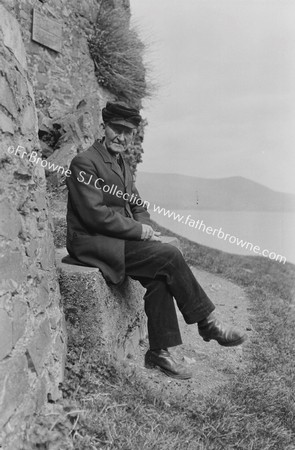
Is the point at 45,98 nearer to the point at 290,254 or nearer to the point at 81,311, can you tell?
the point at 290,254

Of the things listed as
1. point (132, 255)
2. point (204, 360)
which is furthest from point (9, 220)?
point (204, 360)

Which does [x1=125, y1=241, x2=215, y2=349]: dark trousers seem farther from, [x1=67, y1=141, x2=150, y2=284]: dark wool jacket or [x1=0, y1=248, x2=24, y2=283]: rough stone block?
[x1=0, y1=248, x2=24, y2=283]: rough stone block

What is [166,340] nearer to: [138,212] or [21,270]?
[138,212]

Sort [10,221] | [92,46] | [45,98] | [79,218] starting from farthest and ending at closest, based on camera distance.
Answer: [92,46], [45,98], [79,218], [10,221]

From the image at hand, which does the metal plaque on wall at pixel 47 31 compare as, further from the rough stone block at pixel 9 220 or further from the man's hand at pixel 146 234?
the rough stone block at pixel 9 220

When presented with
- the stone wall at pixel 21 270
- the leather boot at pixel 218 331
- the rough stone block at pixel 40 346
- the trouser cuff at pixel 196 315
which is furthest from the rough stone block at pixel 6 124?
the leather boot at pixel 218 331

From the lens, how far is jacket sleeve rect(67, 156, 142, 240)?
338cm

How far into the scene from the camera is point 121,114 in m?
3.53

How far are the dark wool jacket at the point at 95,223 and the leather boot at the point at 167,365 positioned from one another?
640 millimetres

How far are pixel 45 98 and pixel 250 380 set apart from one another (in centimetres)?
637

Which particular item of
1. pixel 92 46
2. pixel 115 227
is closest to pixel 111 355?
pixel 115 227

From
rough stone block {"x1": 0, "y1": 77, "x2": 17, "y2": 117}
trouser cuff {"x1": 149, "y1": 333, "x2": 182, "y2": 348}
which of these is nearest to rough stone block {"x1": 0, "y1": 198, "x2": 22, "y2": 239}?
rough stone block {"x1": 0, "y1": 77, "x2": 17, "y2": 117}

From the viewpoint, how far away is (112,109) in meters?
3.53

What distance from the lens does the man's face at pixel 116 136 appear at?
363cm
